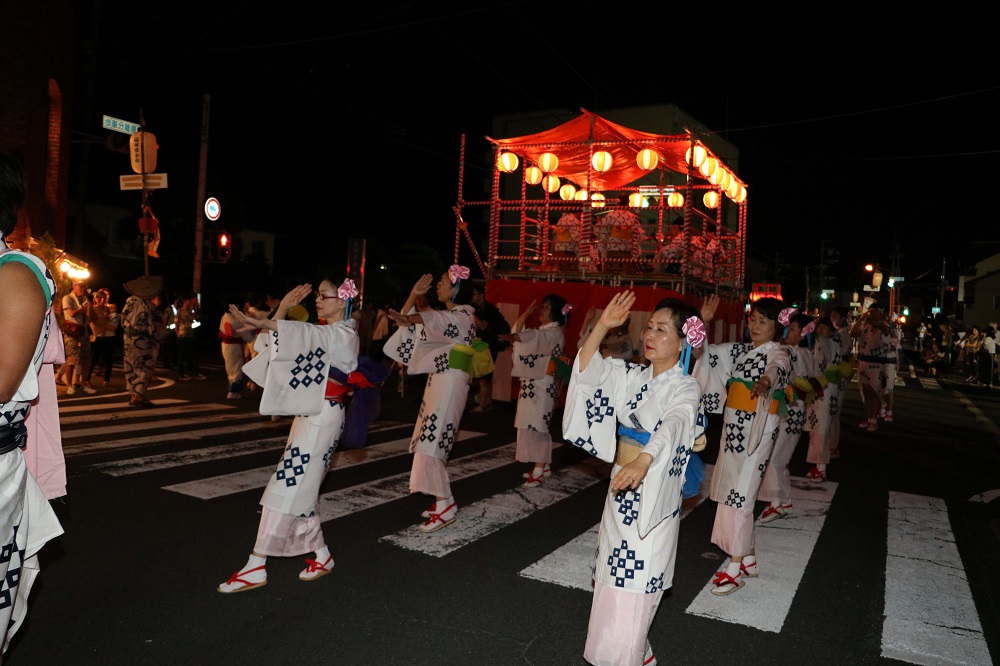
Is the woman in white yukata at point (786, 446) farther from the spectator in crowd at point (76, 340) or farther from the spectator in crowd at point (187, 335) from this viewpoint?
the spectator in crowd at point (187, 335)

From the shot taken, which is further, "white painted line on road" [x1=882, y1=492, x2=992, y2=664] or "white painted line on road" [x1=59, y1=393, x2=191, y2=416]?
"white painted line on road" [x1=59, y1=393, x2=191, y2=416]

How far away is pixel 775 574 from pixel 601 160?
960 cm

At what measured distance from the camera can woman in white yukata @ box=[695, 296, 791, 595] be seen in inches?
192

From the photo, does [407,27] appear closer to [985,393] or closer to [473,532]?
[473,532]

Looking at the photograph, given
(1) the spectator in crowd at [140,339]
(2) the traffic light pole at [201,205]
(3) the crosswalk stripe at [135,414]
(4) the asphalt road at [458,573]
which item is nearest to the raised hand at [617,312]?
(4) the asphalt road at [458,573]

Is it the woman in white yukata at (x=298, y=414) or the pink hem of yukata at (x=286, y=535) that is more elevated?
the woman in white yukata at (x=298, y=414)

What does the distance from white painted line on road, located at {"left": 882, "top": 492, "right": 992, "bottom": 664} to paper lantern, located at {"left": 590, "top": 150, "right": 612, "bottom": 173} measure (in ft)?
27.1

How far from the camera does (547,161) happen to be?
13992 millimetres

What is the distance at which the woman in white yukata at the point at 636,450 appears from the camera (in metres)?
3.35

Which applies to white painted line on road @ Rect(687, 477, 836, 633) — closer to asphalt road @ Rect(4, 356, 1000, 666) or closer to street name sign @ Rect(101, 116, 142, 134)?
asphalt road @ Rect(4, 356, 1000, 666)

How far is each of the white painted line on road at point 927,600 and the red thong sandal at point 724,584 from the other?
855 mm

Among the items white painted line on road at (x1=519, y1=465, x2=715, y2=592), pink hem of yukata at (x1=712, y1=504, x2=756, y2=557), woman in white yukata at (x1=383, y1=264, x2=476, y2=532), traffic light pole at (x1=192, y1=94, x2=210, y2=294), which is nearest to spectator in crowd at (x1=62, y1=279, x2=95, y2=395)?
traffic light pole at (x1=192, y1=94, x2=210, y2=294)

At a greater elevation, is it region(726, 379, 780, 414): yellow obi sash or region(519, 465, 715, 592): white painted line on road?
region(726, 379, 780, 414): yellow obi sash

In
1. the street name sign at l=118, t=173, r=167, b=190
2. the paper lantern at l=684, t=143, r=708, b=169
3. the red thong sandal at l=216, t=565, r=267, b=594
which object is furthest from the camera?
the street name sign at l=118, t=173, r=167, b=190
